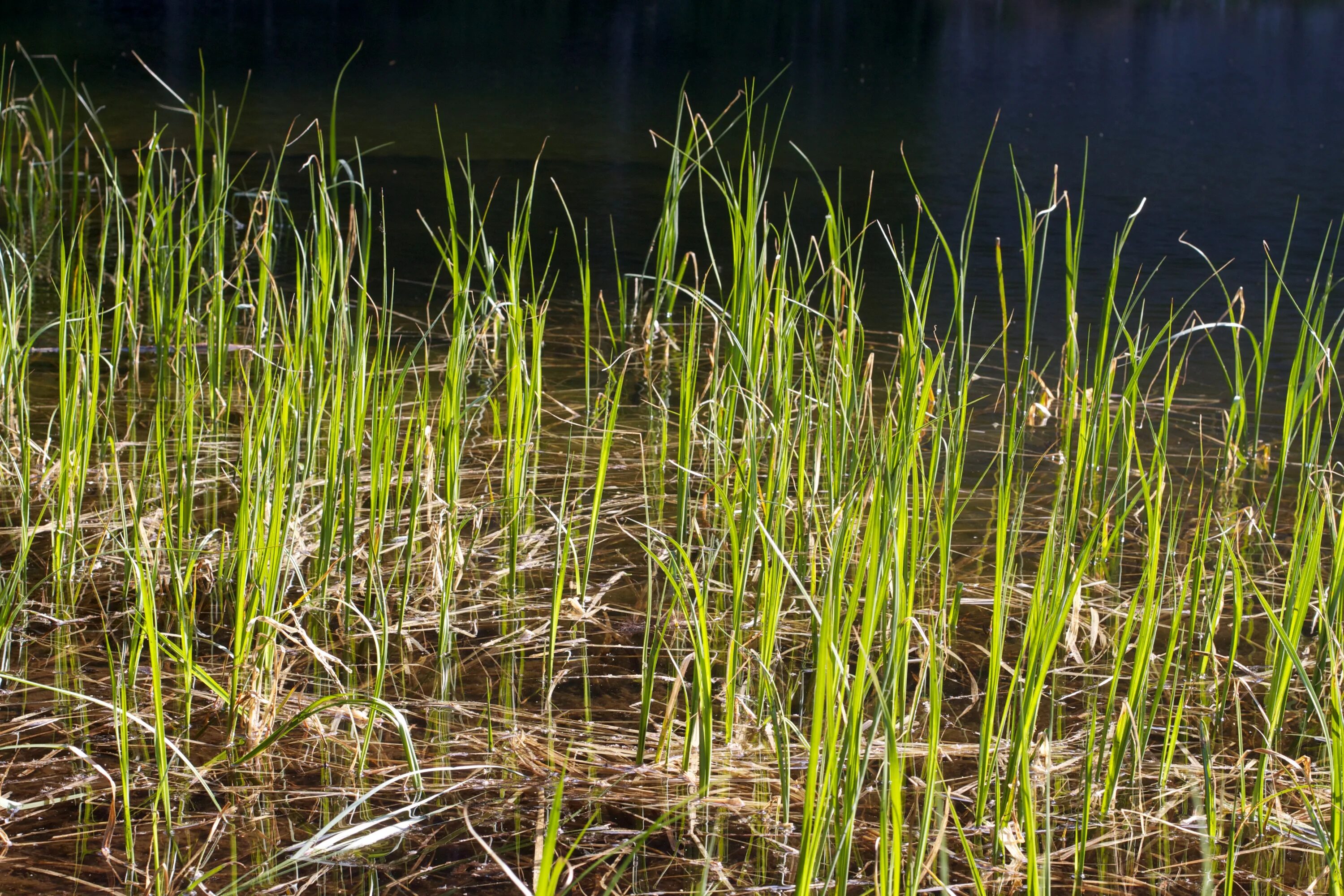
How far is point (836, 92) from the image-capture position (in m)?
10.7

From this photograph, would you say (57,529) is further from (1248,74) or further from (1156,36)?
(1156,36)

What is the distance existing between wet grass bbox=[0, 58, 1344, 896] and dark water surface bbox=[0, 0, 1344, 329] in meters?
1.18

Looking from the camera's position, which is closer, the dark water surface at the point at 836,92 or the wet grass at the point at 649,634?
the wet grass at the point at 649,634

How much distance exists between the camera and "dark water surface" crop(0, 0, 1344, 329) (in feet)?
19.6

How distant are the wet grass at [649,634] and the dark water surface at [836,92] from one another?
1180mm

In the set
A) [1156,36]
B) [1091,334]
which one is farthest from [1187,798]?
[1156,36]

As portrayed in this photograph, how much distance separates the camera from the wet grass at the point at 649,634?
52.7 inches

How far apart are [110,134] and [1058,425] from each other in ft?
18.6

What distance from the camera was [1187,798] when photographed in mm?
1533

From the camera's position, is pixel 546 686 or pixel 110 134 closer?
pixel 546 686

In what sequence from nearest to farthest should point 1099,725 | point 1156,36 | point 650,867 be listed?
point 650,867
point 1099,725
point 1156,36

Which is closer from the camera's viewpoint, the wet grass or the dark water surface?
the wet grass

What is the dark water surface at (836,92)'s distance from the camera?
5973 mm

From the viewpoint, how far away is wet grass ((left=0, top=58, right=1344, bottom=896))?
4.39 feet
